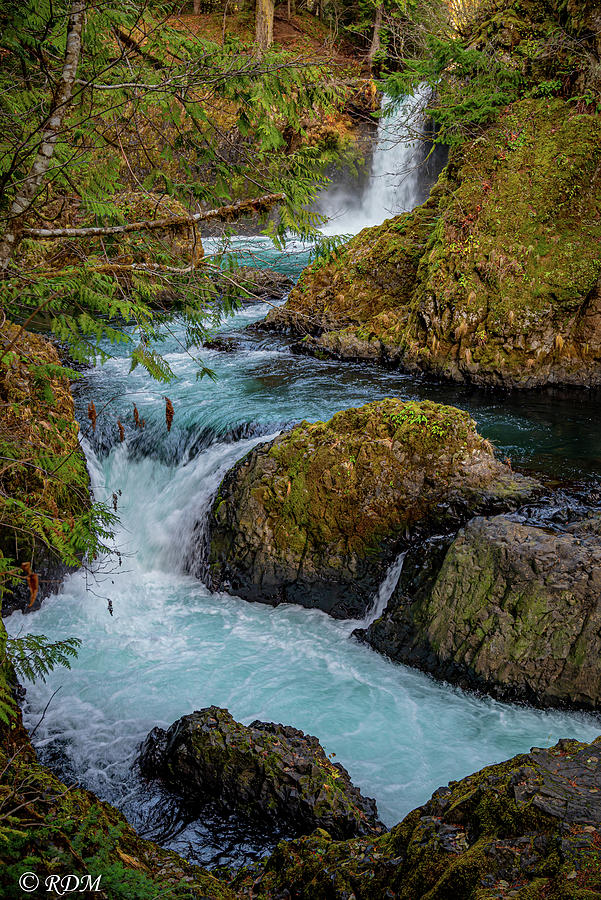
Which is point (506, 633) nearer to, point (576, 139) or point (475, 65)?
point (576, 139)

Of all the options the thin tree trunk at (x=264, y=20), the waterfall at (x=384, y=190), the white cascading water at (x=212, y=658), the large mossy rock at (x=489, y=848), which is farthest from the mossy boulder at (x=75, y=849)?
the thin tree trunk at (x=264, y=20)

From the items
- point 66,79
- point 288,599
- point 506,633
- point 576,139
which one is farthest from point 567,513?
point 576,139

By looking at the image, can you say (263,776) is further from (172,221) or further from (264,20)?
(264,20)

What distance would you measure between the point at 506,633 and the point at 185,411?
6269 mm

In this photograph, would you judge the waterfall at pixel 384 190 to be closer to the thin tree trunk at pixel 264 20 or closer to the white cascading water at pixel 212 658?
the thin tree trunk at pixel 264 20

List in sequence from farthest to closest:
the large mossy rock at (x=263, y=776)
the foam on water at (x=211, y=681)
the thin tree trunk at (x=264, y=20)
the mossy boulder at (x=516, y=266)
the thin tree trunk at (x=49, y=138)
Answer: the thin tree trunk at (x=264, y=20) < the mossy boulder at (x=516, y=266) < the foam on water at (x=211, y=681) < the large mossy rock at (x=263, y=776) < the thin tree trunk at (x=49, y=138)

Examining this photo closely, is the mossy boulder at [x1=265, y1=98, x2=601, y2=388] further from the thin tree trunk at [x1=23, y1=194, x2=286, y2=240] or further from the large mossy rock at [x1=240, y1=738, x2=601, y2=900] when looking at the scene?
the large mossy rock at [x1=240, y1=738, x2=601, y2=900]

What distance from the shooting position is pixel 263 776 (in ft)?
14.1

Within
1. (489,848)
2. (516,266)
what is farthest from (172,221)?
(516,266)

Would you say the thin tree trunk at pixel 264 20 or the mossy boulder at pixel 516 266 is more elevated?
the thin tree trunk at pixel 264 20

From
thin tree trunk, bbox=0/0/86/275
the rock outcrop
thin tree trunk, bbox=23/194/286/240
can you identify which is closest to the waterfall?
the rock outcrop

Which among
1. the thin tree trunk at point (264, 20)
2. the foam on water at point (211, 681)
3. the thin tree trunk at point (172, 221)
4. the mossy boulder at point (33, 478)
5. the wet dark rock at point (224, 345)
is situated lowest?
the foam on water at point (211, 681)

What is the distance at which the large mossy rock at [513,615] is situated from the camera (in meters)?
5.34

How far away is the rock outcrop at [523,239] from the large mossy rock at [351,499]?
3922 millimetres
